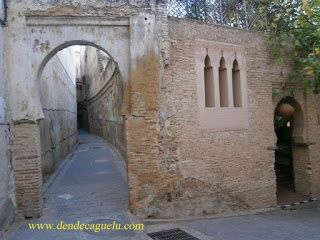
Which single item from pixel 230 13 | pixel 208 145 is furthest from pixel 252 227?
pixel 230 13

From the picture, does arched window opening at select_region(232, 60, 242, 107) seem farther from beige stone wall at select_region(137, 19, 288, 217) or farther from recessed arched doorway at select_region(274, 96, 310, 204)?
recessed arched doorway at select_region(274, 96, 310, 204)

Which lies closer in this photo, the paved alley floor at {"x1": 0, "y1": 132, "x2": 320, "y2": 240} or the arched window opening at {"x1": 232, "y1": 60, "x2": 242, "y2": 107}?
the paved alley floor at {"x1": 0, "y1": 132, "x2": 320, "y2": 240}

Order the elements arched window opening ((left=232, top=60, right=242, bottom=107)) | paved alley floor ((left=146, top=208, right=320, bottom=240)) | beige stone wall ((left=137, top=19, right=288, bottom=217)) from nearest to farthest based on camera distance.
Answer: paved alley floor ((left=146, top=208, right=320, bottom=240)) → beige stone wall ((left=137, top=19, right=288, bottom=217)) → arched window opening ((left=232, top=60, right=242, bottom=107))

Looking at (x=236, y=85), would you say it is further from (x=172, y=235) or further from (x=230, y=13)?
(x=172, y=235)

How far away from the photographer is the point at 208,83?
885 cm

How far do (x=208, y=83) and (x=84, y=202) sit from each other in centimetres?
382

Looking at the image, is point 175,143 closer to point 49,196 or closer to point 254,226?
point 254,226

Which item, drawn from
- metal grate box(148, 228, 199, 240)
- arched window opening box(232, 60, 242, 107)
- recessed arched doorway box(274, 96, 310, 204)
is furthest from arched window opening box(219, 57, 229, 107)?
metal grate box(148, 228, 199, 240)

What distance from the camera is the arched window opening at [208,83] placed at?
8766mm

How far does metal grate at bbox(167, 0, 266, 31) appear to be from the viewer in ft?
32.8

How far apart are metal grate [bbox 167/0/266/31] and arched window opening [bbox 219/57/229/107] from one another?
1480mm

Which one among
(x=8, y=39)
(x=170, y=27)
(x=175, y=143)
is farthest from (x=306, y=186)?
(x=8, y=39)

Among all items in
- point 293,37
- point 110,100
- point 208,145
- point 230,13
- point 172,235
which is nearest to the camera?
point 172,235

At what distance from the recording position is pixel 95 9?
7.55 m
